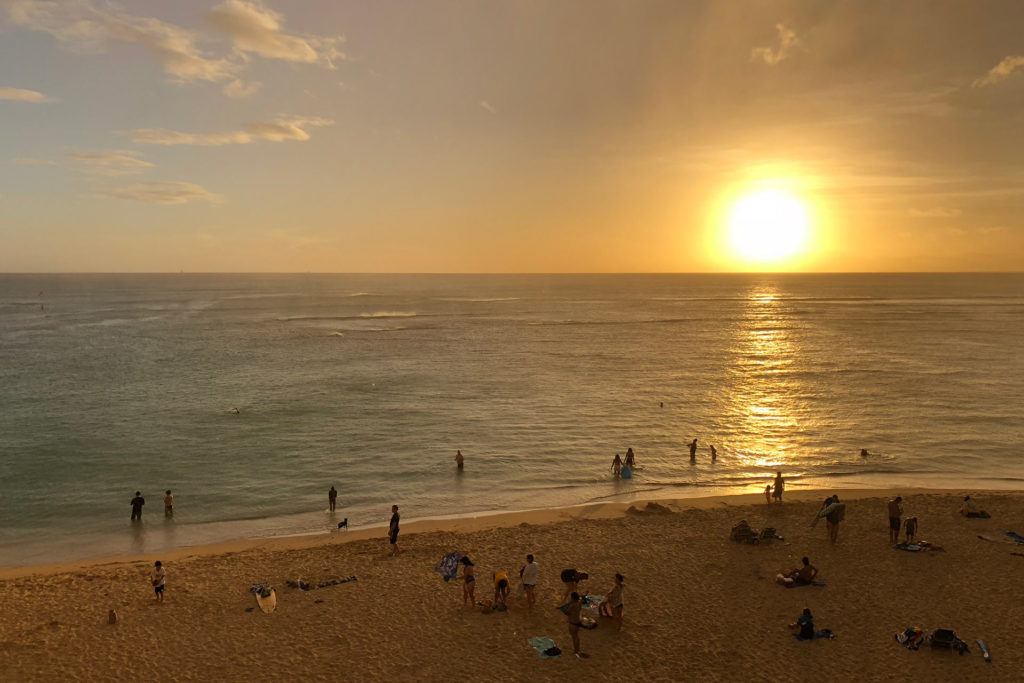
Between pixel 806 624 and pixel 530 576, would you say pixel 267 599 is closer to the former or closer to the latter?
pixel 530 576

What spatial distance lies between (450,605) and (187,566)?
9.27 meters

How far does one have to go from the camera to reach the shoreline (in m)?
21.8

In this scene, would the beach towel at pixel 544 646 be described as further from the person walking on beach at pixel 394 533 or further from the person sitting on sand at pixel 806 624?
the person walking on beach at pixel 394 533

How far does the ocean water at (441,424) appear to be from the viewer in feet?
92.9

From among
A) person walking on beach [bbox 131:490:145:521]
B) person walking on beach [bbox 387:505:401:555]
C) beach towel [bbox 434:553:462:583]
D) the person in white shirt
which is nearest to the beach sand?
beach towel [bbox 434:553:462:583]

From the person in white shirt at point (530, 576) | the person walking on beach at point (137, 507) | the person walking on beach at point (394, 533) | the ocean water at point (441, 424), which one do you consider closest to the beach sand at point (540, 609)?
the person walking on beach at point (394, 533)

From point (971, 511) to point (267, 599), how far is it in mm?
23379

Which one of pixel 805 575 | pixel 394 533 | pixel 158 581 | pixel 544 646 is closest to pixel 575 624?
pixel 544 646

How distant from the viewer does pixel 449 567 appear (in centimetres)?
1855

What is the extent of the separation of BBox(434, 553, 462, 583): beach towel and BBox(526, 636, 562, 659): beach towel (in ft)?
13.7

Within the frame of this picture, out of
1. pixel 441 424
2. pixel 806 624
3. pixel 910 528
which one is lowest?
pixel 441 424

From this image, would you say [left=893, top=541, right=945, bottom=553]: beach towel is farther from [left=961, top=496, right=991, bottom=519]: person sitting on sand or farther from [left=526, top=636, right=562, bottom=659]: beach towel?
[left=526, top=636, right=562, bottom=659]: beach towel

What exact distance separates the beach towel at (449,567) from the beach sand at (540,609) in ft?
0.88

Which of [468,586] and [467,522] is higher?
[468,586]
